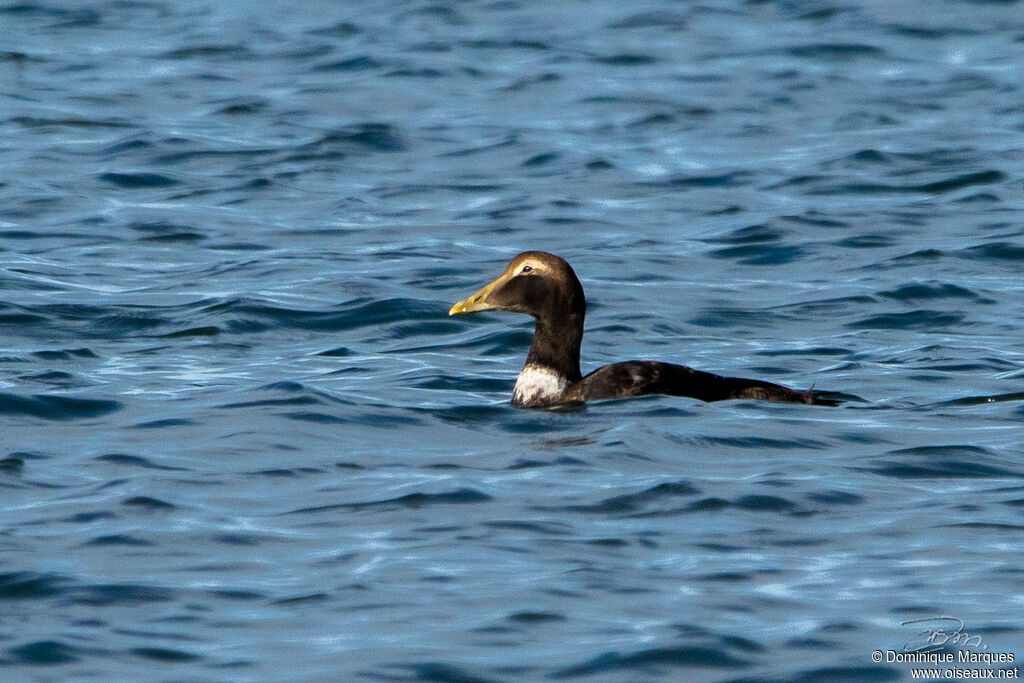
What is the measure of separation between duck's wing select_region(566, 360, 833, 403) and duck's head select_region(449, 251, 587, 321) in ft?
2.11

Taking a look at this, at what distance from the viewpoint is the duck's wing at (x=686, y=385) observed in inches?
404

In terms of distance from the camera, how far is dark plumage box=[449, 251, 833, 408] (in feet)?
33.8

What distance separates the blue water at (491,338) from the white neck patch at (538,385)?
0.13 m

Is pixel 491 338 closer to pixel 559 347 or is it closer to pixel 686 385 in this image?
pixel 559 347

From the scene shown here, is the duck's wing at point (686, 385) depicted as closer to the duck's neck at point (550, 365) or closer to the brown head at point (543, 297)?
the duck's neck at point (550, 365)

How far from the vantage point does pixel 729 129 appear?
67.6ft

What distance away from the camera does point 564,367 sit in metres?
10.7

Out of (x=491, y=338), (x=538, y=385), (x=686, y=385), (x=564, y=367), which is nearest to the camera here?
(x=686, y=385)
